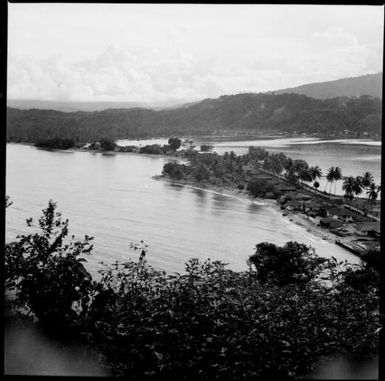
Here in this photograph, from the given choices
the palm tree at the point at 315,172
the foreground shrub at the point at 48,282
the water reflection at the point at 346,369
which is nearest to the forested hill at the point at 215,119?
the palm tree at the point at 315,172

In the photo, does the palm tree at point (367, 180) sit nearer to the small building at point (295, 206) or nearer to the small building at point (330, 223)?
the small building at point (330, 223)

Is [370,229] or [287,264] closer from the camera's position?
[287,264]

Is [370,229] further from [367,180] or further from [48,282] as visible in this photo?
[48,282]

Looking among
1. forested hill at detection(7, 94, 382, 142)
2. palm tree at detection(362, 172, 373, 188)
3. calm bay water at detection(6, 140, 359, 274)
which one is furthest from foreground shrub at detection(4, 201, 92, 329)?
palm tree at detection(362, 172, 373, 188)

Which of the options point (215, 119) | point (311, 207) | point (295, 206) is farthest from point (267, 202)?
point (215, 119)

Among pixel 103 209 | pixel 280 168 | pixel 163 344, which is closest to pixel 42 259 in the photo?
pixel 163 344

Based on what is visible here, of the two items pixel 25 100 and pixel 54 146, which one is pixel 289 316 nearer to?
pixel 25 100
